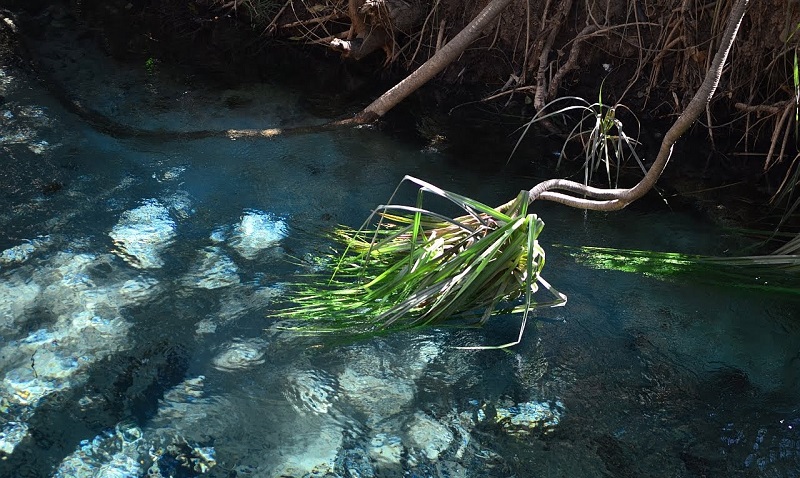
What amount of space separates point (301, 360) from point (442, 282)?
53cm

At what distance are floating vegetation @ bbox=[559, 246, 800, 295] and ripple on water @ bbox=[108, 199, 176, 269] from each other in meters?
1.70

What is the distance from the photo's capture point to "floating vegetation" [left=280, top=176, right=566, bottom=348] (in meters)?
2.41

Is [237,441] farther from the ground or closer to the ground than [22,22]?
closer to the ground

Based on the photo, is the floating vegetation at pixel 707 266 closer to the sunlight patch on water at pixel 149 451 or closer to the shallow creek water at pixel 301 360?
the shallow creek water at pixel 301 360

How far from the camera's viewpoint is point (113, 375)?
2297 mm

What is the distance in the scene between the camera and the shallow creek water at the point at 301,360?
210 cm

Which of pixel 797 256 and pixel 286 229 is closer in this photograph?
pixel 797 256

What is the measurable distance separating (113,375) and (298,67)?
3.10 metres

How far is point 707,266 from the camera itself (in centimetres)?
296

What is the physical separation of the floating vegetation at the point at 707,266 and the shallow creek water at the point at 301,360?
0.21 feet

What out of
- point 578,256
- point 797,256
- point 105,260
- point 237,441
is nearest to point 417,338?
point 237,441

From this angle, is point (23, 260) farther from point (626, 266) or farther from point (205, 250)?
point (626, 266)

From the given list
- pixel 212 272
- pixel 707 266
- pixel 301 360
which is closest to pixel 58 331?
pixel 212 272

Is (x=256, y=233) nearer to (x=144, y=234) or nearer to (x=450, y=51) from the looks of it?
(x=144, y=234)
